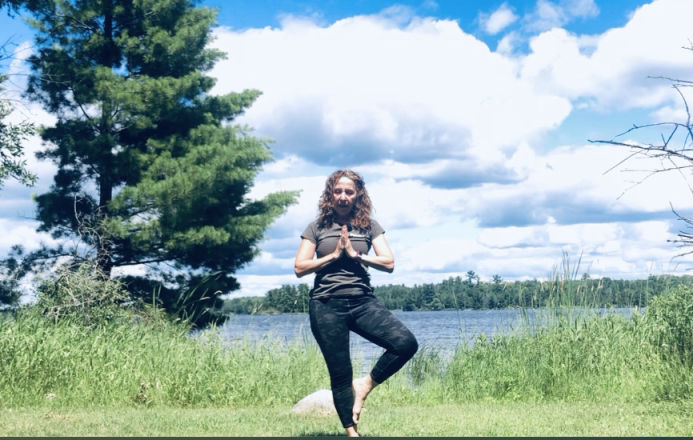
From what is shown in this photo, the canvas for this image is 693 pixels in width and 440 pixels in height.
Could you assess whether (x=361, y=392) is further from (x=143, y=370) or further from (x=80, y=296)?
(x=80, y=296)

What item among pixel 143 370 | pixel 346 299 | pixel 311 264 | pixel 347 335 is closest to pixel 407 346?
pixel 347 335

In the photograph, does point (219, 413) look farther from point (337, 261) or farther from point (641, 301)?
point (641, 301)

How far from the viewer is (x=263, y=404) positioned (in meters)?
9.52

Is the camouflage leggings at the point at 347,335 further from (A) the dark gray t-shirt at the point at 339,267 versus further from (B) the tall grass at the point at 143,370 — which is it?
(B) the tall grass at the point at 143,370

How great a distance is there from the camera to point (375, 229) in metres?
5.52

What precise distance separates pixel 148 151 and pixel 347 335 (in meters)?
17.5

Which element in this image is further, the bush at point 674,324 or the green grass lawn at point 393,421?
the bush at point 674,324

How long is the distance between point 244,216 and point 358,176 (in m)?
16.8

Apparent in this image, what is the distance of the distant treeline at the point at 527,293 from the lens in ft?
34.5

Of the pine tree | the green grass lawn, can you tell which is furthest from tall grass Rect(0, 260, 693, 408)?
the pine tree

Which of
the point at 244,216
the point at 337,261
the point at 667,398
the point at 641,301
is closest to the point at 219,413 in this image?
the point at 337,261

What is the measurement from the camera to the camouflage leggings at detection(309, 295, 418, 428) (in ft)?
17.0

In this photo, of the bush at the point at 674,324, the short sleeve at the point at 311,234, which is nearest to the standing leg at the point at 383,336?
the short sleeve at the point at 311,234

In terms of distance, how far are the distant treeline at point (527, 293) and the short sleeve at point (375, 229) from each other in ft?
18.4
